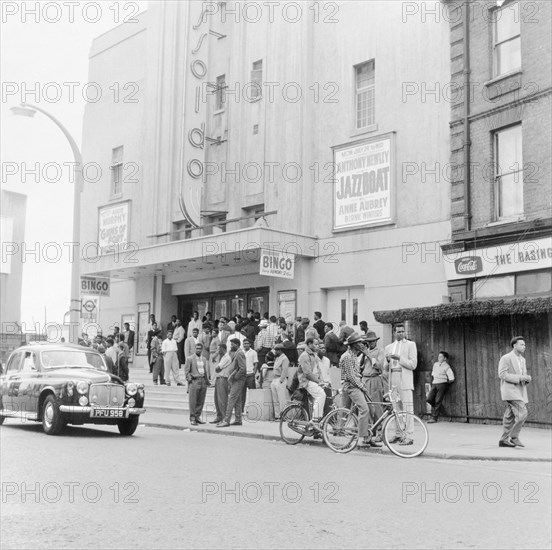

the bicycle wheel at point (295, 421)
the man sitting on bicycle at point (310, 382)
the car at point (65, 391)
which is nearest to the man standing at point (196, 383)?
the car at point (65, 391)

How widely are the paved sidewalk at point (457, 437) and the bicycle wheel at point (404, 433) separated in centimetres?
30

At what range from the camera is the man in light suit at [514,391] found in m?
13.4

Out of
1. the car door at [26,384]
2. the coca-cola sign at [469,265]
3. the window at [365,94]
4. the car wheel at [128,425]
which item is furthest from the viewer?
the window at [365,94]

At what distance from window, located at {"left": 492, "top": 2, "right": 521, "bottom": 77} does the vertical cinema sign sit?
1135 cm

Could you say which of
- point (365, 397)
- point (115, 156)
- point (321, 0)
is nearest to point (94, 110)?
point (115, 156)

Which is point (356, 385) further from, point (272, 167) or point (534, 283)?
point (272, 167)

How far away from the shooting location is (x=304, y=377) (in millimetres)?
14789

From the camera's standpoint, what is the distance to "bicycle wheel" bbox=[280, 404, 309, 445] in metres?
13.7

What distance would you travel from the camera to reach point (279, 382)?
57.4ft

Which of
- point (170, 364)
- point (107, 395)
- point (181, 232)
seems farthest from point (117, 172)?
point (107, 395)

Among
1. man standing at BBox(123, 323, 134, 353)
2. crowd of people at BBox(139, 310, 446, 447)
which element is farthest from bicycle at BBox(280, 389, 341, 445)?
man standing at BBox(123, 323, 134, 353)

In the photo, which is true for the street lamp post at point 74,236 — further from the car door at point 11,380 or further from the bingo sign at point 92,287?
the car door at point 11,380

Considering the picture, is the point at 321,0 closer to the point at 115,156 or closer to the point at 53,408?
the point at 115,156

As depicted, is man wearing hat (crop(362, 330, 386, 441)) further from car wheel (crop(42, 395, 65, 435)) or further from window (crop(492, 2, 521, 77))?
window (crop(492, 2, 521, 77))
